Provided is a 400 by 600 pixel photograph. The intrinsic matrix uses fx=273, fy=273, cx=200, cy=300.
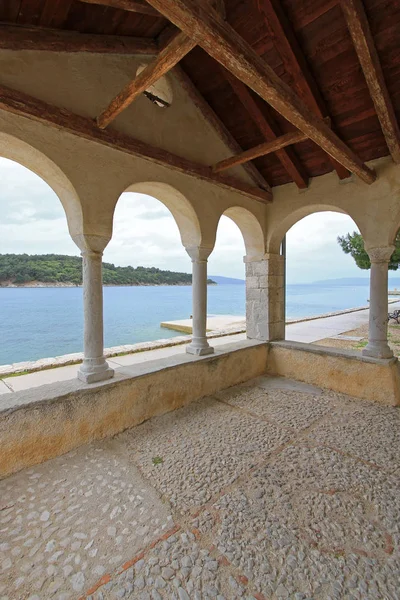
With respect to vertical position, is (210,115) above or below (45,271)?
above

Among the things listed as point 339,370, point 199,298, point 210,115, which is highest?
point 210,115

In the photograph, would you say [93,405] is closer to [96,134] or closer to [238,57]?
[96,134]

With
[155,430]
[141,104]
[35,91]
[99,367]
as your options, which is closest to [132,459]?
[155,430]

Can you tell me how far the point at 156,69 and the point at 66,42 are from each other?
3.52 feet

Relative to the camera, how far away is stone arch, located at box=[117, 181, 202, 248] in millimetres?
3169

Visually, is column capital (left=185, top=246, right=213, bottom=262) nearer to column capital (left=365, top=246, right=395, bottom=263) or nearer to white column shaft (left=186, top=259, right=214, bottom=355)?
white column shaft (left=186, top=259, right=214, bottom=355)

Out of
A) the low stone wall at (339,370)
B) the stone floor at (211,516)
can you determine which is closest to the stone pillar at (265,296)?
the low stone wall at (339,370)

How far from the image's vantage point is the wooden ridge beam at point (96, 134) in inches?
81.4

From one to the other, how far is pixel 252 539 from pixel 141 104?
381 centimetres

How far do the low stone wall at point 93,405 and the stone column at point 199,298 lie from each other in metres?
0.19

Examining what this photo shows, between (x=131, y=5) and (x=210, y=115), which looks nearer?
(x=131, y=5)

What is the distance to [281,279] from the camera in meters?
4.67

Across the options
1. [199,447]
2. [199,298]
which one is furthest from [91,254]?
[199,447]

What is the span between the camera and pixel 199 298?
147 inches
